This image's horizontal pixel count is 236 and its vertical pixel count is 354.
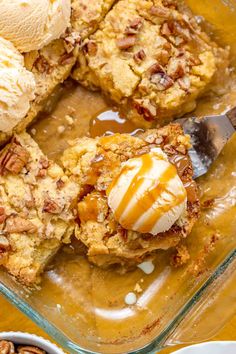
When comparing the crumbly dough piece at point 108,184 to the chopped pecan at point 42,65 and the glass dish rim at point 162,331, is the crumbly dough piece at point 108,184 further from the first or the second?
the chopped pecan at point 42,65

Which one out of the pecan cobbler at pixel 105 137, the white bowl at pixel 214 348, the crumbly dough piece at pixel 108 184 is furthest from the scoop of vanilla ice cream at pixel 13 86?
the white bowl at pixel 214 348

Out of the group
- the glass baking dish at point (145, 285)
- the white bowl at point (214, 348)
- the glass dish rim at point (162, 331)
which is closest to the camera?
the glass dish rim at point (162, 331)

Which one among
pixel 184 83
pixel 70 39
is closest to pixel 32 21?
→ pixel 70 39

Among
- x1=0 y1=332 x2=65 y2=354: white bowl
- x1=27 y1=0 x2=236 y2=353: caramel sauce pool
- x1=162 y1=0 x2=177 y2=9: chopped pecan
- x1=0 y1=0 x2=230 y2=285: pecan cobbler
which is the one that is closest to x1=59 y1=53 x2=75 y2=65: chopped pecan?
x1=0 y1=0 x2=230 y2=285: pecan cobbler

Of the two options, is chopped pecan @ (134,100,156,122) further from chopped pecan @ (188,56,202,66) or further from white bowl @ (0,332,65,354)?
white bowl @ (0,332,65,354)

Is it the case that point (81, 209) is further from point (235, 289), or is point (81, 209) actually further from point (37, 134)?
point (235, 289)

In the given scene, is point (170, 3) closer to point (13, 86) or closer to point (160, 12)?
point (160, 12)
